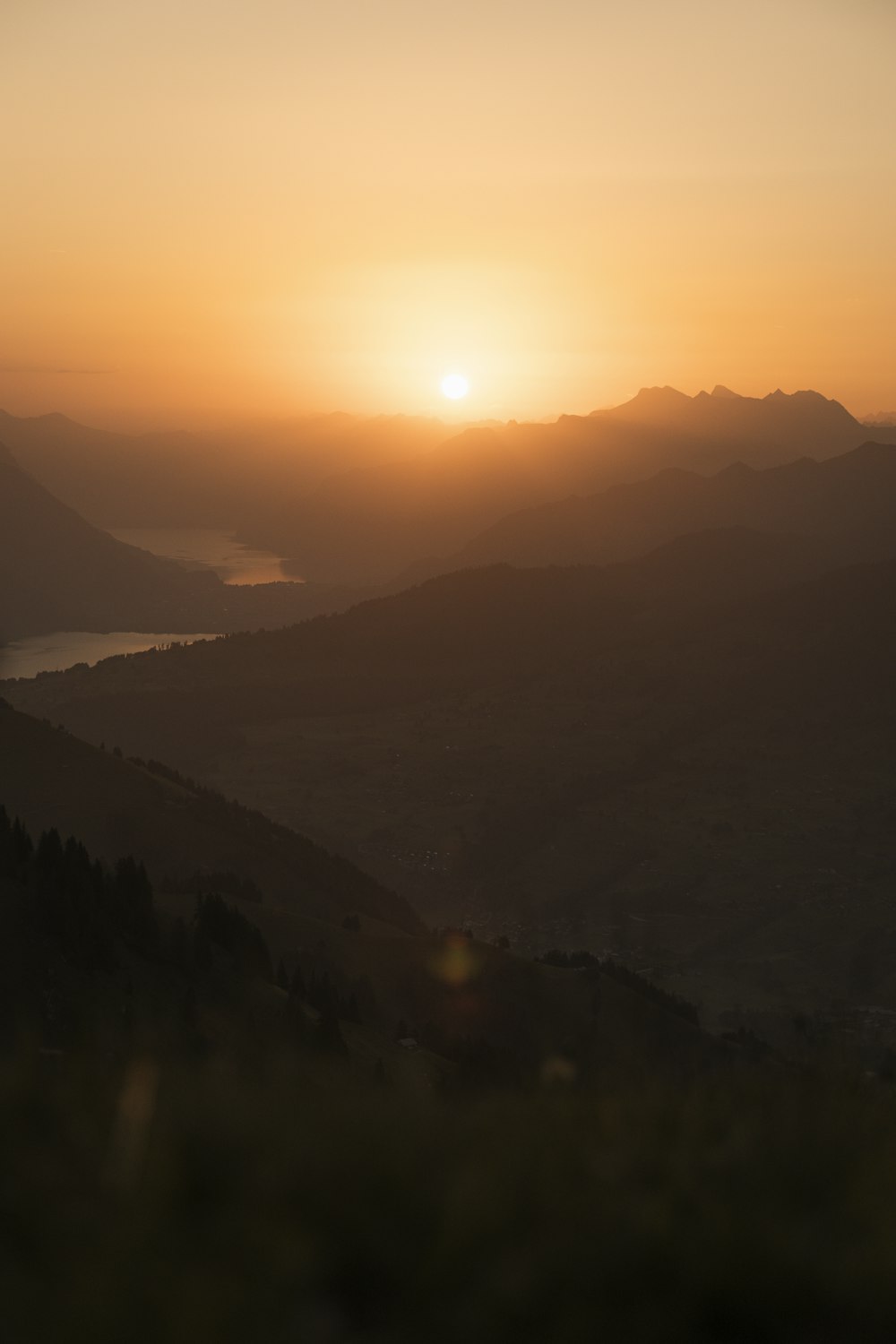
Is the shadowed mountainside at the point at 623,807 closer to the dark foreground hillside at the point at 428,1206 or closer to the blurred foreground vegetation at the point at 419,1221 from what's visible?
the dark foreground hillside at the point at 428,1206

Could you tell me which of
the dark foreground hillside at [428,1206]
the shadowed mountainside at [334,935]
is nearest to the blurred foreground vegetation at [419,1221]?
the dark foreground hillside at [428,1206]

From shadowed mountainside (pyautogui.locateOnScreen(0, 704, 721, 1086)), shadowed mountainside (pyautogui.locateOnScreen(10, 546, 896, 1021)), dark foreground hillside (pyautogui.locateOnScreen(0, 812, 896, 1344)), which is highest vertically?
dark foreground hillside (pyautogui.locateOnScreen(0, 812, 896, 1344))

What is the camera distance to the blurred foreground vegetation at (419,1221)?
3.88m

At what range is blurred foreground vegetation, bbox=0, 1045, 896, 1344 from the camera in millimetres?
3883

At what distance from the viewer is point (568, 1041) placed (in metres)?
44.8

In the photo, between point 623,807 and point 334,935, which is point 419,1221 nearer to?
point 334,935

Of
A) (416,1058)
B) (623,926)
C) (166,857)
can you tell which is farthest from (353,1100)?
(623,926)

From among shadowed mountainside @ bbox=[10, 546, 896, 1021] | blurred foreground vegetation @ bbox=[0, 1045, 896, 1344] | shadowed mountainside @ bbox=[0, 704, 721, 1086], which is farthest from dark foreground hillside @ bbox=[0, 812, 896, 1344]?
shadowed mountainside @ bbox=[10, 546, 896, 1021]

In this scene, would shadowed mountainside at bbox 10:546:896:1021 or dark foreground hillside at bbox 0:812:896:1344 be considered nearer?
dark foreground hillside at bbox 0:812:896:1344

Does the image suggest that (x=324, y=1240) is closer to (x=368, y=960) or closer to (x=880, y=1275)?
(x=880, y=1275)

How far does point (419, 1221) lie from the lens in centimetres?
441

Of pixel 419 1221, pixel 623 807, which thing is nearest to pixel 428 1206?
pixel 419 1221

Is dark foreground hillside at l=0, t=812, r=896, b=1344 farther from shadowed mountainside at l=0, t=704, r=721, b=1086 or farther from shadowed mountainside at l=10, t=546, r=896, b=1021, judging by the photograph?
shadowed mountainside at l=10, t=546, r=896, b=1021

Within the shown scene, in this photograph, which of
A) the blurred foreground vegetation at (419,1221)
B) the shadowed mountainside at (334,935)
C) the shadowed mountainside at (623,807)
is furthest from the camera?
the shadowed mountainside at (623,807)
